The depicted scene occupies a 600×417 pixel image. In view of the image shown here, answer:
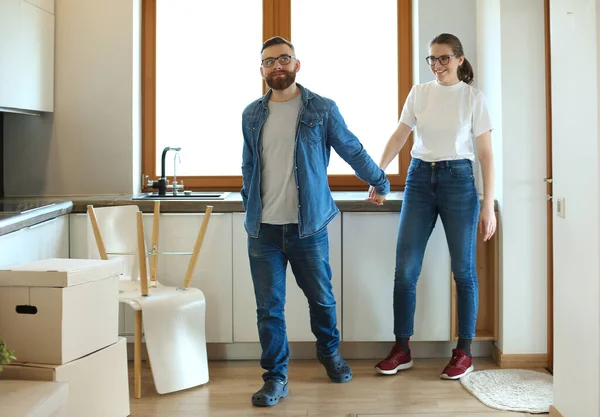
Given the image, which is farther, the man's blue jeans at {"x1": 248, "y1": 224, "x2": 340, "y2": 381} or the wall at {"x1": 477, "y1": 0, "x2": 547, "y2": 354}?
the wall at {"x1": 477, "y1": 0, "x2": 547, "y2": 354}

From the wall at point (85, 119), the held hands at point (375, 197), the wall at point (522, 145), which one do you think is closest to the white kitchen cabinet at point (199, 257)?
the wall at point (85, 119)

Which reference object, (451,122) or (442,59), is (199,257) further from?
(442,59)

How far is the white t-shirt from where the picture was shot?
3426 mm

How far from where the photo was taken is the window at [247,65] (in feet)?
14.2

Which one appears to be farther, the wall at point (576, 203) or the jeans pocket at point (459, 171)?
the jeans pocket at point (459, 171)

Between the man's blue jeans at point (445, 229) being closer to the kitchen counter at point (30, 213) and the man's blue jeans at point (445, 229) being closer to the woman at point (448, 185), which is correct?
the woman at point (448, 185)

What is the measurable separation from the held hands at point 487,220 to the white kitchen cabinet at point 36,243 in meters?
1.92

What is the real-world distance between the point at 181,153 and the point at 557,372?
238cm

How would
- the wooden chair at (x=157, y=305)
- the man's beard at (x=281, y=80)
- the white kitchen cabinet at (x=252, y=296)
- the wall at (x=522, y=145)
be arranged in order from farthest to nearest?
the white kitchen cabinet at (x=252, y=296)
the wall at (x=522, y=145)
the wooden chair at (x=157, y=305)
the man's beard at (x=281, y=80)

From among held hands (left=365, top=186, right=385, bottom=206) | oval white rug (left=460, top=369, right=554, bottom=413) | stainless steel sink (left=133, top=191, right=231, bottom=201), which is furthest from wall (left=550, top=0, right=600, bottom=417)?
stainless steel sink (left=133, top=191, right=231, bottom=201)

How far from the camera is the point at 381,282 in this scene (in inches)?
151

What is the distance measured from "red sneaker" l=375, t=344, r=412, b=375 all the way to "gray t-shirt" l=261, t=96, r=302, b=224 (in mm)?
880

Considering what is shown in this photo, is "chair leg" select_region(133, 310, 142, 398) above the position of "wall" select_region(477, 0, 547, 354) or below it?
below

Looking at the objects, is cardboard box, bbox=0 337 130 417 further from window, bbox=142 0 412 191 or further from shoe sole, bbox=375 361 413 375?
window, bbox=142 0 412 191
